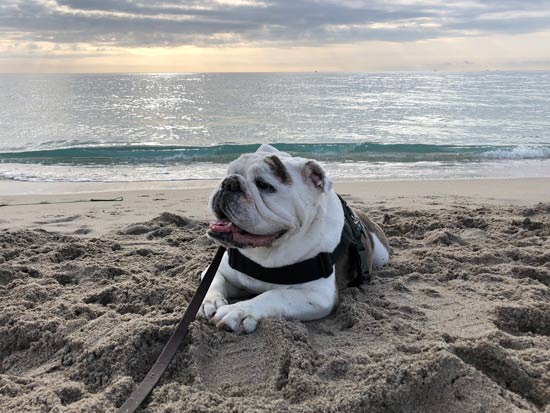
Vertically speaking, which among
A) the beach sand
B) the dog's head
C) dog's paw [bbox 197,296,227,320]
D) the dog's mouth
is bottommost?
the beach sand

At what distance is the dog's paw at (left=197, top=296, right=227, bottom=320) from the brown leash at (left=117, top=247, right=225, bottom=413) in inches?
8.4

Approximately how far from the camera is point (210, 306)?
3.73 m

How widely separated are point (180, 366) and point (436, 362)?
1.41 meters

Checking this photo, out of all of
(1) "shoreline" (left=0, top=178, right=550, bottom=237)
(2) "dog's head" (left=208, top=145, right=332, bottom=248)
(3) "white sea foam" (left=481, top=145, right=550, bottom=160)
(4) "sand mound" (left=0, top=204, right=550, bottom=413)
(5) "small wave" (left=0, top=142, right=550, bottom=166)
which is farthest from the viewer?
(3) "white sea foam" (left=481, top=145, right=550, bottom=160)

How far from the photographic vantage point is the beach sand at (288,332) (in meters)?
2.77

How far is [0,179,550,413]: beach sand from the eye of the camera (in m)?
2.77

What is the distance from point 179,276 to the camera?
476cm

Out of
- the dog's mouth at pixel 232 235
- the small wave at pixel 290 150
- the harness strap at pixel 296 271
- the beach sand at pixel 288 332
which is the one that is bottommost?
the small wave at pixel 290 150

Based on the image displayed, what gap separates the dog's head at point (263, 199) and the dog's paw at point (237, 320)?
0.43m

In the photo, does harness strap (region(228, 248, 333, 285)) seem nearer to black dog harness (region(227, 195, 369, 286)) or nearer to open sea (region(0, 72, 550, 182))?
black dog harness (region(227, 195, 369, 286))

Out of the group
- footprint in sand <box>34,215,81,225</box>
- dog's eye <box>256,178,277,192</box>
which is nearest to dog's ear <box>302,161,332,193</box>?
dog's eye <box>256,178,277,192</box>

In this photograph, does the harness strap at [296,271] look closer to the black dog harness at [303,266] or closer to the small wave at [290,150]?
the black dog harness at [303,266]

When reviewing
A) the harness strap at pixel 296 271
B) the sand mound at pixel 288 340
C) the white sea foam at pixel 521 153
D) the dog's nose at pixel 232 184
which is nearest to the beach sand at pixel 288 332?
the sand mound at pixel 288 340

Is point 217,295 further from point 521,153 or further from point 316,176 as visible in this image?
point 521,153
